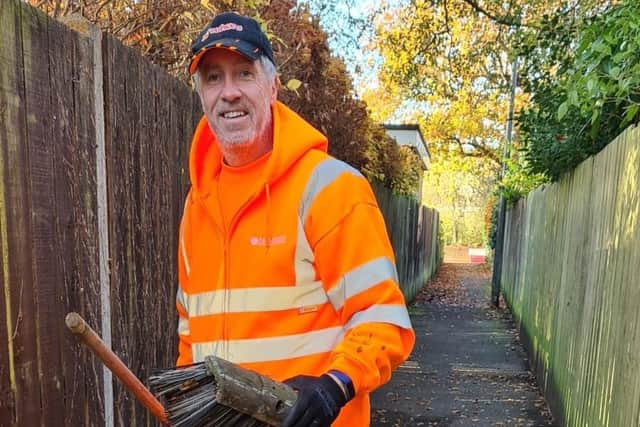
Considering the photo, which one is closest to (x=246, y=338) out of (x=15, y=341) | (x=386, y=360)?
(x=386, y=360)

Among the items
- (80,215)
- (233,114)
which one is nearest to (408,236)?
(80,215)

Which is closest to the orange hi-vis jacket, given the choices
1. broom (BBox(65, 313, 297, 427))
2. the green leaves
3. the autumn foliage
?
broom (BBox(65, 313, 297, 427))

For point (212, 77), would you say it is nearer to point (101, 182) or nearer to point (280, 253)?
point (280, 253)

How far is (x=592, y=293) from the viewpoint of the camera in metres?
4.27

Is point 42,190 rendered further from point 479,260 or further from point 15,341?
point 479,260

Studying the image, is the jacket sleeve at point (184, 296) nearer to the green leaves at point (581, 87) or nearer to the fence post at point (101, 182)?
the fence post at point (101, 182)

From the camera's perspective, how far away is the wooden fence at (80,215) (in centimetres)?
192

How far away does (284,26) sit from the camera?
486cm

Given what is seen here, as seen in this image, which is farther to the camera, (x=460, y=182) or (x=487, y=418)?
(x=460, y=182)

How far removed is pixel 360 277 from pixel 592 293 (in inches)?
129

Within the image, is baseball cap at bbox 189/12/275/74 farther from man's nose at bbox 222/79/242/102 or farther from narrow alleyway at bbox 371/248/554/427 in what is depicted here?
narrow alleyway at bbox 371/248/554/427

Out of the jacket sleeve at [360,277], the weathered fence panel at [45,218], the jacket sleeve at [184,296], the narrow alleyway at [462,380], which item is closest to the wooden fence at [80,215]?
the weathered fence panel at [45,218]

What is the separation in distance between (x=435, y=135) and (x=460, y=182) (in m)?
23.1

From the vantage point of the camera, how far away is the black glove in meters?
1.46
